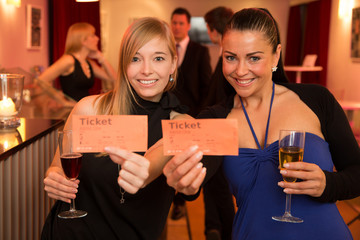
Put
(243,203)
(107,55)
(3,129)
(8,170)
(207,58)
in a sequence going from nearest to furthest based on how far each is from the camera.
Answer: (243,203) < (8,170) < (3,129) < (207,58) < (107,55)

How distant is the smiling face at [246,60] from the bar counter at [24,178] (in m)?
1.05

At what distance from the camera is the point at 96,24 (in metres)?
8.22

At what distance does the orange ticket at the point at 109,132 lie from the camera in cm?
132

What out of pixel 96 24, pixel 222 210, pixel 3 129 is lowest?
pixel 222 210

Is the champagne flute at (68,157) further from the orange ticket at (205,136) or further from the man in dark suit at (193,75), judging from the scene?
the man in dark suit at (193,75)

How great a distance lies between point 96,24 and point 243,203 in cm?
710

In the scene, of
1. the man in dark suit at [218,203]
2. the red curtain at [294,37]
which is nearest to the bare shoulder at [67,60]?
the man in dark suit at [218,203]

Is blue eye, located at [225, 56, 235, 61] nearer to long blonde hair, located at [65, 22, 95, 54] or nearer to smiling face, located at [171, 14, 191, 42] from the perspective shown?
smiling face, located at [171, 14, 191, 42]

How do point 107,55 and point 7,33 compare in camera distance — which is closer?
point 7,33

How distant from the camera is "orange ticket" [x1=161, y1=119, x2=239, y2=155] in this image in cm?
130

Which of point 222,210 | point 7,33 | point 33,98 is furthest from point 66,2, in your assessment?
point 222,210

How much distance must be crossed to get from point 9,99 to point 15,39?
3691 mm

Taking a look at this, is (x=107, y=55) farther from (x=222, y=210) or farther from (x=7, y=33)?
(x=222, y=210)

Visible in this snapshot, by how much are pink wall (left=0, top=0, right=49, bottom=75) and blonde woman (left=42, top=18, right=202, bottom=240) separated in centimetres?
396
